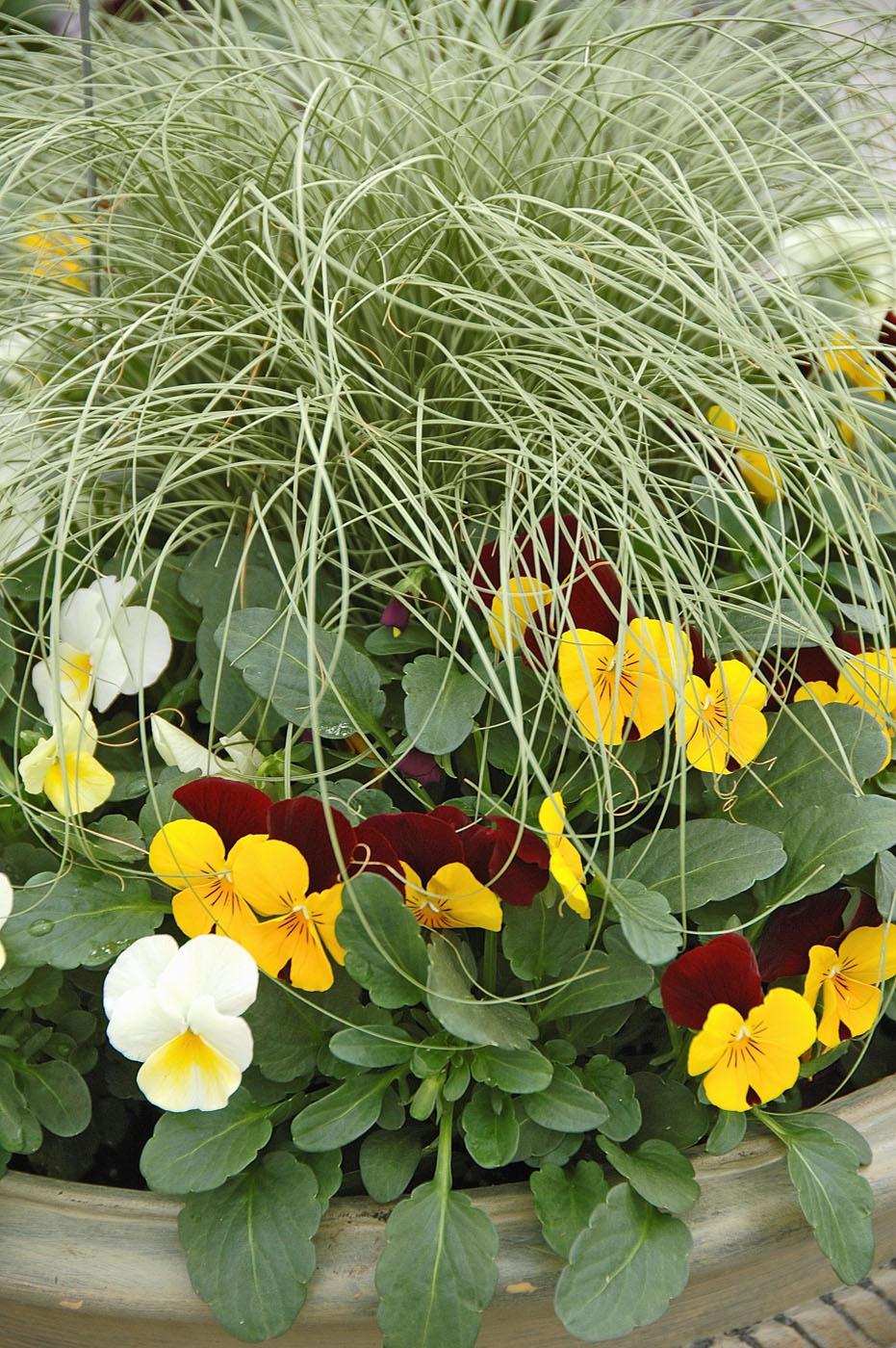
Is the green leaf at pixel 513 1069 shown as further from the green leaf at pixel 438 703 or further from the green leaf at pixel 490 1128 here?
the green leaf at pixel 438 703

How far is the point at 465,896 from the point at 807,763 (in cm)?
22

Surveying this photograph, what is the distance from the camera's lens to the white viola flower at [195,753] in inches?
27.5

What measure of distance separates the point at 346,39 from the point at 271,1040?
36.3 inches

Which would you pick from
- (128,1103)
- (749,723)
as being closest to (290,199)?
(749,723)

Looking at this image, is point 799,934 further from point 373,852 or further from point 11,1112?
point 11,1112

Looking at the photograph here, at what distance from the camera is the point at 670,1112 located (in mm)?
620

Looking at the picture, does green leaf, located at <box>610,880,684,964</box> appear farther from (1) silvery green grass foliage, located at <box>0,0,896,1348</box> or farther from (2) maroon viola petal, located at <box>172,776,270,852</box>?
(2) maroon viola petal, located at <box>172,776,270,852</box>

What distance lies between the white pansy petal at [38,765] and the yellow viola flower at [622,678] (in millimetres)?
288

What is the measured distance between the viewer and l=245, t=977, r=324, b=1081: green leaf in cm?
61

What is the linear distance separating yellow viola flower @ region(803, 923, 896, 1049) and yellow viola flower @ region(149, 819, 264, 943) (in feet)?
0.95

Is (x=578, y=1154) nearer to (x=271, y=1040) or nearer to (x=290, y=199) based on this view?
(x=271, y=1040)

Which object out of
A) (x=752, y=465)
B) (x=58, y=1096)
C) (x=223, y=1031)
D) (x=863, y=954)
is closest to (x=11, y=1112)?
(x=58, y=1096)

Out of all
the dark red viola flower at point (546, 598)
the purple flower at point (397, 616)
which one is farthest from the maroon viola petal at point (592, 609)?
the purple flower at point (397, 616)

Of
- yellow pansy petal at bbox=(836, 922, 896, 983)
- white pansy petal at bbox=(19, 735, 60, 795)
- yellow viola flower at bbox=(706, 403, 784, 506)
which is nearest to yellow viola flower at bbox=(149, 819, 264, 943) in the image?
white pansy petal at bbox=(19, 735, 60, 795)
